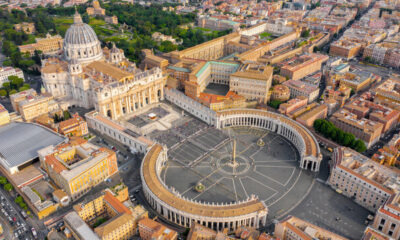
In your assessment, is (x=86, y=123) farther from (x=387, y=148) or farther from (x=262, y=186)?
(x=387, y=148)

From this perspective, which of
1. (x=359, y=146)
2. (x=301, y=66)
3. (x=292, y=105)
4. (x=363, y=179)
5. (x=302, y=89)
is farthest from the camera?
(x=301, y=66)

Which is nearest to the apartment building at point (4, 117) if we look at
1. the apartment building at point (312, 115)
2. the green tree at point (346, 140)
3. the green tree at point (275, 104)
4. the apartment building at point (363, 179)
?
the green tree at point (275, 104)

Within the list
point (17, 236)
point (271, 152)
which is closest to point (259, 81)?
point (271, 152)

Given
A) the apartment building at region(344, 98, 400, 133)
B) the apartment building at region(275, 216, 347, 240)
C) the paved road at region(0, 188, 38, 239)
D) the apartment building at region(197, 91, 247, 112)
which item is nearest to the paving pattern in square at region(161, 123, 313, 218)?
the apartment building at region(275, 216, 347, 240)

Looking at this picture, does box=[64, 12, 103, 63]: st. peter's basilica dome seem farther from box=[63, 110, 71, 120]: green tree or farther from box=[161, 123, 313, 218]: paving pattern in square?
box=[161, 123, 313, 218]: paving pattern in square

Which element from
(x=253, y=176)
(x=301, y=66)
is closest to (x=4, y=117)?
(x=253, y=176)

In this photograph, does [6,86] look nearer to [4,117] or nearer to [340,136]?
[4,117]

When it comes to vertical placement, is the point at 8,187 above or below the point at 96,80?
Result: below

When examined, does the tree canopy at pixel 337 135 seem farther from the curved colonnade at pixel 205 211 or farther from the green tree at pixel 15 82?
the green tree at pixel 15 82
